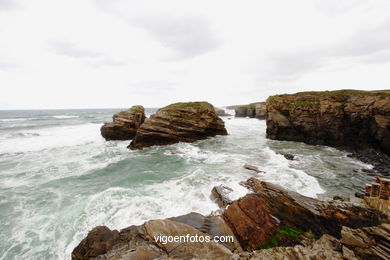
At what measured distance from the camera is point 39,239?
755cm

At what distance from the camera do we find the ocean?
26.8ft

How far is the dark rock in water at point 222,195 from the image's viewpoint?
361 inches

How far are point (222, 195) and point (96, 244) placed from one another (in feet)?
20.4

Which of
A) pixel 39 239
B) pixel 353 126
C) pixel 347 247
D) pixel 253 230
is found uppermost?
pixel 353 126

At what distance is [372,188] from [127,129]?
26.8 metres

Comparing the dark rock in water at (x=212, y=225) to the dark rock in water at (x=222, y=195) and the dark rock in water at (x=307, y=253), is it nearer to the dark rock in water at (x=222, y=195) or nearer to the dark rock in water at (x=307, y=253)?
the dark rock in water at (x=307, y=253)

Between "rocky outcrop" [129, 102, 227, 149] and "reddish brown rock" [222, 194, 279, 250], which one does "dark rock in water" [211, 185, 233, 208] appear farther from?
"rocky outcrop" [129, 102, 227, 149]

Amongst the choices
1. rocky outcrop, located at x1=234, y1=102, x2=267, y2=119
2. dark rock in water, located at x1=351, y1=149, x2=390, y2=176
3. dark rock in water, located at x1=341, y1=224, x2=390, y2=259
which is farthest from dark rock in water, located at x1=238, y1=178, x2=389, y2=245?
rocky outcrop, located at x1=234, y1=102, x2=267, y2=119

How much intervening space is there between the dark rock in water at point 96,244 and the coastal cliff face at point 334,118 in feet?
78.5

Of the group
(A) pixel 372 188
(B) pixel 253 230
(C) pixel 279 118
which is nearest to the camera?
(B) pixel 253 230

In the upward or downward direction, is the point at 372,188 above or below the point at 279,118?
below

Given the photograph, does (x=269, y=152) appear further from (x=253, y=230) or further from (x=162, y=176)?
(x=253, y=230)

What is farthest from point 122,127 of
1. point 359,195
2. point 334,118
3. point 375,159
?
point 375,159

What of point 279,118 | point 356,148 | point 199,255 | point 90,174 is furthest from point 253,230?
point 279,118
